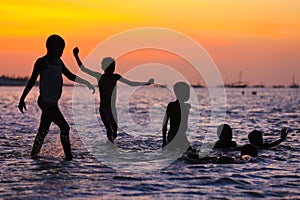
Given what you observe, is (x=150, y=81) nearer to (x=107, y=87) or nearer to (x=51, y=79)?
(x=107, y=87)

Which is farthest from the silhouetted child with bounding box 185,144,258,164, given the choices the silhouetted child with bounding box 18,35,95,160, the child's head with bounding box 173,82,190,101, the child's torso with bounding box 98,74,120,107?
the child's torso with bounding box 98,74,120,107

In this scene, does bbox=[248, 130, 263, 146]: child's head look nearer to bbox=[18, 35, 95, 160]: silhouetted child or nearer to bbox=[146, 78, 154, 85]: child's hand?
bbox=[146, 78, 154, 85]: child's hand

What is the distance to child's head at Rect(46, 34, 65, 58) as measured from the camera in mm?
9570

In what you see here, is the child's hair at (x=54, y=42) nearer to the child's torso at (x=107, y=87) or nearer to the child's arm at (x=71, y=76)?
the child's arm at (x=71, y=76)

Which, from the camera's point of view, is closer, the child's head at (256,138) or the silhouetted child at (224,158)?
the silhouetted child at (224,158)

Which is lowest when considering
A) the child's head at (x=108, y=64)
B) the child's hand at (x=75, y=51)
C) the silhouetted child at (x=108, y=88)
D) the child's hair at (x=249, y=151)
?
the child's hair at (x=249, y=151)

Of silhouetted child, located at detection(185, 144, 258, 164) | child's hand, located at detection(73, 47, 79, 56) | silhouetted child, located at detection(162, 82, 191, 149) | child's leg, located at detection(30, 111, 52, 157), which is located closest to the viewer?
child's leg, located at detection(30, 111, 52, 157)

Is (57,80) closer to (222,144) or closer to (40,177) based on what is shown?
(40,177)

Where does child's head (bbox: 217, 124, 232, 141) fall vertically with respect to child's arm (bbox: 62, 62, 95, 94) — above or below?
below

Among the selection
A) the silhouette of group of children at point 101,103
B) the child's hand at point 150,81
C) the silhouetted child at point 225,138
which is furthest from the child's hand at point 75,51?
the silhouetted child at point 225,138

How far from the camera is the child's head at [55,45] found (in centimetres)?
957

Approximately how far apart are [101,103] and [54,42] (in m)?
3.05

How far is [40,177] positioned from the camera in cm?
802

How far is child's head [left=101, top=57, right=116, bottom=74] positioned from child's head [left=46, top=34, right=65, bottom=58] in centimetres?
250
